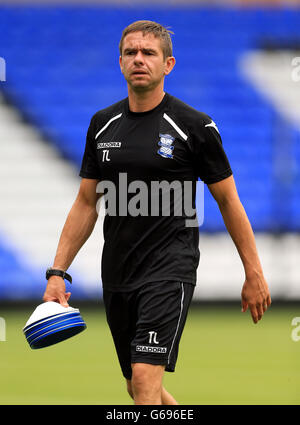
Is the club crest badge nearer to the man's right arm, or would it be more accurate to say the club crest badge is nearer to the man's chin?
the man's chin

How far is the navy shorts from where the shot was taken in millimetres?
3873

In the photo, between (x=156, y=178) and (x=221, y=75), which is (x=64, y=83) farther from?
(x=156, y=178)

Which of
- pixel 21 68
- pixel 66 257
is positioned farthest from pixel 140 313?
pixel 21 68

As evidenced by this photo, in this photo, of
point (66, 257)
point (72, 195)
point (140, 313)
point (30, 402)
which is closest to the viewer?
point (140, 313)

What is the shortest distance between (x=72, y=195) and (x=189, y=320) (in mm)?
2372

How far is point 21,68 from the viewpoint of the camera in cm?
1091

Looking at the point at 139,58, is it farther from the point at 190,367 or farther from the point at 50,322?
the point at 190,367
